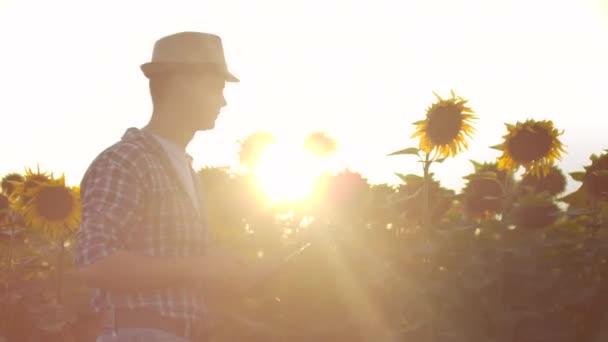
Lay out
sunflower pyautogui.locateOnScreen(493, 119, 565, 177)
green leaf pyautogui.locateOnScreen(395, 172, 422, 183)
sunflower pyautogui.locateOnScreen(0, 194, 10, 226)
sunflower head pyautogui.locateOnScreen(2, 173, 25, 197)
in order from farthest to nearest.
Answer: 1. sunflower head pyautogui.locateOnScreen(2, 173, 25, 197)
2. sunflower pyautogui.locateOnScreen(0, 194, 10, 226)
3. sunflower pyautogui.locateOnScreen(493, 119, 565, 177)
4. green leaf pyautogui.locateOnScreen(395, 172, 422, 183)

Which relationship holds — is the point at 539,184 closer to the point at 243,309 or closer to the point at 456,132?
the point at 456,132

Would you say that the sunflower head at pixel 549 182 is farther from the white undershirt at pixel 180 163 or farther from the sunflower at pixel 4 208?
the sunflower at pixel 4 208

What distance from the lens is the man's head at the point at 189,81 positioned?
3.40 m

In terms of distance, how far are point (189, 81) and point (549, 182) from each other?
3.11 meters

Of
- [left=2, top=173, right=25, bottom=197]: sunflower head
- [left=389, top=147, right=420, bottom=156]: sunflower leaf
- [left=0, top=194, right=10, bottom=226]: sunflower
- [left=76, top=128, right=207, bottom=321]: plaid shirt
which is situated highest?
[left=2, top=173, right=25, bottom=197]: sunflower head

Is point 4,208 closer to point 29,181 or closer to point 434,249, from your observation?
point 29,181

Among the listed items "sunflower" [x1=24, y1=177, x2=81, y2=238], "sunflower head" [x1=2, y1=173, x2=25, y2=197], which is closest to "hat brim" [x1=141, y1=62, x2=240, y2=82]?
"sunflower" [x1=24, y1=177, x2=81, y2=238]

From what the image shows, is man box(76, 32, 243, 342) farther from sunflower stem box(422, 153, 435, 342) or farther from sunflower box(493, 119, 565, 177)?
sunflower box(493, 119, 565, 177)

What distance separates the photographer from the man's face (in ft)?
11.1

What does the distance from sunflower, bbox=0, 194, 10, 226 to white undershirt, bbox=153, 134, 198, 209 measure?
4.42 m

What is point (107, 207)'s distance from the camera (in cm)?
300

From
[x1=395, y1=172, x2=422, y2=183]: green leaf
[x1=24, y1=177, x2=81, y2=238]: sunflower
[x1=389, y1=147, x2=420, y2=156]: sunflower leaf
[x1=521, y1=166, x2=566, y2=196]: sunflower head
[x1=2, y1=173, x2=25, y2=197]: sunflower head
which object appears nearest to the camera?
[x1=389, y1=147, x2=420, y2=156]: sunflower leaf

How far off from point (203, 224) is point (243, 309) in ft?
3.91

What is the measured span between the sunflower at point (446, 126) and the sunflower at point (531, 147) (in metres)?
0.32
